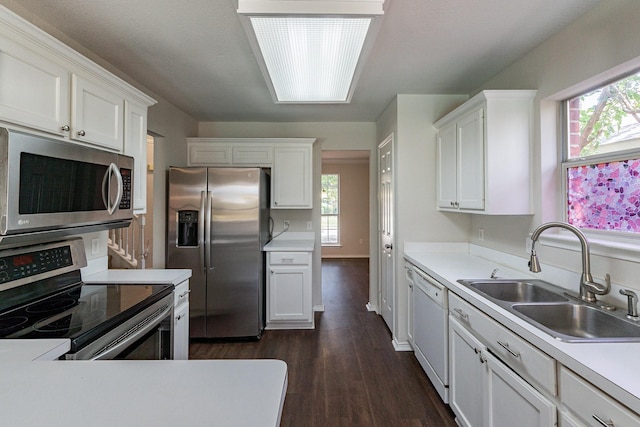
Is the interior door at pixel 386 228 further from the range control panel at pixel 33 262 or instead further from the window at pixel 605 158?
the range control panel at pixel 33 262

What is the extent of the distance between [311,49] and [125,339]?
1748mm

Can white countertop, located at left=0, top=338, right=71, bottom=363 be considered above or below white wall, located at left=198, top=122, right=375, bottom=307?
below

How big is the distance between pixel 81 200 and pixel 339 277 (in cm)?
492

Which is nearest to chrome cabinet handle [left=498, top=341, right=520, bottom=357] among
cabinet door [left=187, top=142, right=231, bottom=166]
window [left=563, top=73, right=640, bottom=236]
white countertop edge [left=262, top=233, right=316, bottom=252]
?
window [left=563, top=73, right=640, bottom=236]

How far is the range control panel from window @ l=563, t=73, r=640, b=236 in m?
3.04

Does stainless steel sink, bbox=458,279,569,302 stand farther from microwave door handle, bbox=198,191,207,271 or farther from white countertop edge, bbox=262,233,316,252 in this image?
microwave door handle, bbox=198,191,207,271

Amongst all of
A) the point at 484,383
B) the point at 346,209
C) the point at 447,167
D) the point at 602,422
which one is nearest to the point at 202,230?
the point at 447,167

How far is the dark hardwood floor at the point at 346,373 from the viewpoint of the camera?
203 centimetres

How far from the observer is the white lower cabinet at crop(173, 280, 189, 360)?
1.94 metres

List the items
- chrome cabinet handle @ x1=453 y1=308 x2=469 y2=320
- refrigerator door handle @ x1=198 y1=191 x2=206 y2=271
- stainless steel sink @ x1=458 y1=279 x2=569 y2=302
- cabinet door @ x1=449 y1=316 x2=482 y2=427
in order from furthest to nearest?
refrigerator door handle @ x1=198 y1=191 x2=206 y2=271
stainless steel sink @ x1=458 y1=279 x2=569 y2=302
chrome cabinet handle @ x1=453 y1=308 x2=469 y2=320
cabinet door @ x1=449 y1=316 x2=482 y2=427

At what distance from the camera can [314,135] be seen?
4.03 m

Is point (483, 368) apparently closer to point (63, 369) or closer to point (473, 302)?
point (473, 302)

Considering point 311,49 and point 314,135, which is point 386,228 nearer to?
point 314,135

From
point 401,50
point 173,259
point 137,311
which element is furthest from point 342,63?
point 173,259
